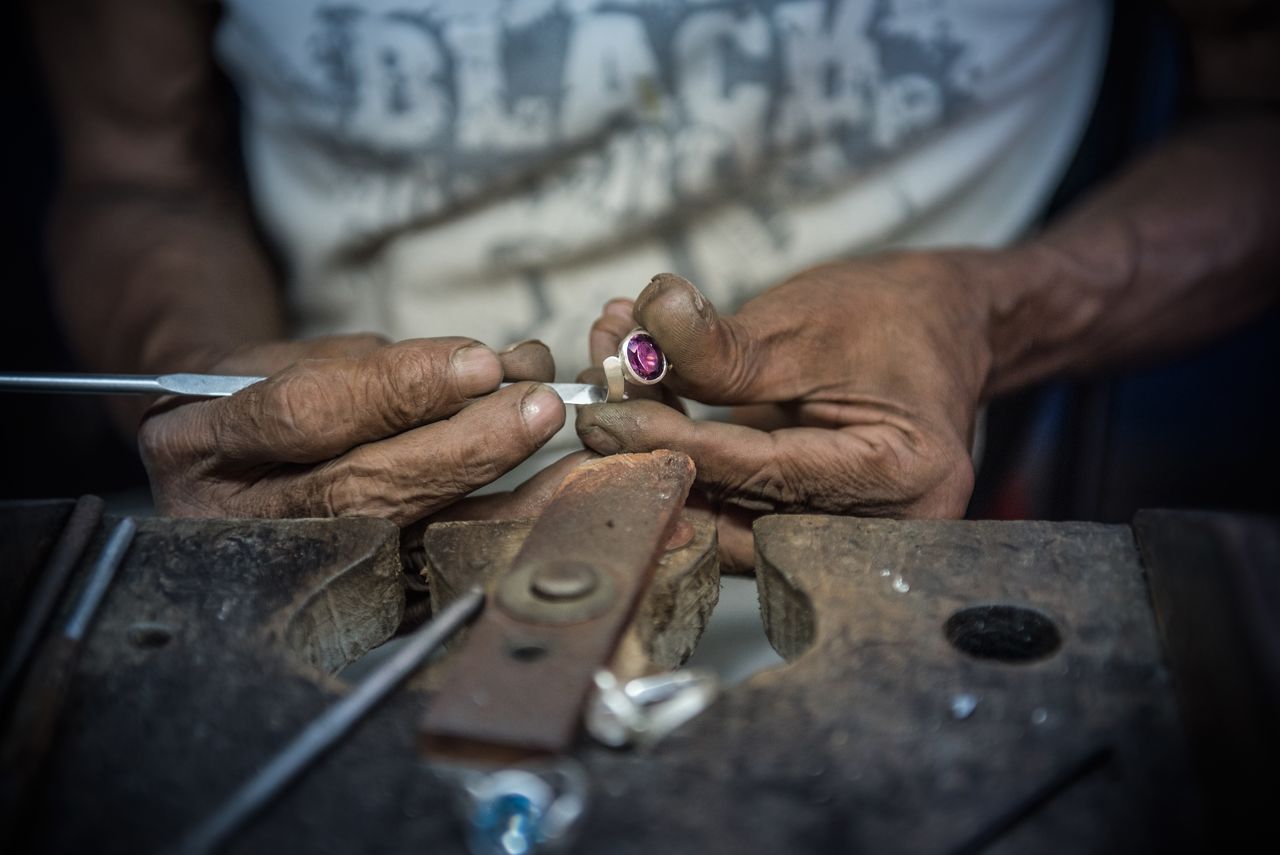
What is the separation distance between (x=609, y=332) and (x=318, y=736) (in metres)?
0.67

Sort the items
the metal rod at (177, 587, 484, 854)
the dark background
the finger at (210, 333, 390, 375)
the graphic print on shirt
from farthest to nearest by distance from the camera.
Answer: the dark background → the graphic print on shirt → the finger at (210, 333, 390, 375) → the metal rod at (177, 587, 484, 854)

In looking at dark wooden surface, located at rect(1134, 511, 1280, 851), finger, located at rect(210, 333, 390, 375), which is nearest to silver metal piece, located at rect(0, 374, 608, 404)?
finger, located at rect(210, 333, 390, 375)

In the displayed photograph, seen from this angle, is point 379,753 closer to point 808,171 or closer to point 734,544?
point 734,544

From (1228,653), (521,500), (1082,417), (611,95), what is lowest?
(1082,417)

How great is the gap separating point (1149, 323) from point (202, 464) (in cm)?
149

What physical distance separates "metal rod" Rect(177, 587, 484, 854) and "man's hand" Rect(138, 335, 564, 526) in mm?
263

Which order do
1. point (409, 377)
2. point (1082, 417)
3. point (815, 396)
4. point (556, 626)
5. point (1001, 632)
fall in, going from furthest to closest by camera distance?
point (1082, 417), point (815, 396), point (409, 377), point (1001, 632), point (556, 626)

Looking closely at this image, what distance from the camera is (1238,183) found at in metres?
1.71

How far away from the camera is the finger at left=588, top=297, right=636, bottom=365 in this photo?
1.25 meters

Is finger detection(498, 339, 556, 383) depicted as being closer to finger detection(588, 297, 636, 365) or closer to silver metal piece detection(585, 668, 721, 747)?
finger detection(588, 297, 636, 365)

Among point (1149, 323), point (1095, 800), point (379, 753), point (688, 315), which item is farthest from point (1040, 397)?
point (379, 753)

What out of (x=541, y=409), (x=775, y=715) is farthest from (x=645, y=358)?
(x=775, y=715)

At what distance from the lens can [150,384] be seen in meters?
1.11

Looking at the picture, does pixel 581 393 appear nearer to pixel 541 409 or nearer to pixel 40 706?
pixel 541 409
